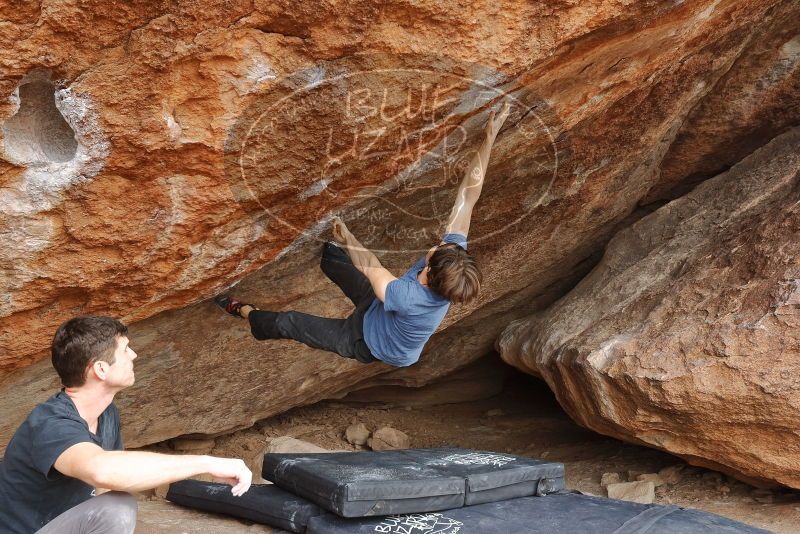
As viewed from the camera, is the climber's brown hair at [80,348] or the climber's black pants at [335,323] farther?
the climber's black pants at [335,323]

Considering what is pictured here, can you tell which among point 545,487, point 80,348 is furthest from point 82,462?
point 545,487

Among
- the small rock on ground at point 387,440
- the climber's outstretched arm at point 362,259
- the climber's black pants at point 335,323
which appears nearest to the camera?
the climber's outstretched arm at point 362,259

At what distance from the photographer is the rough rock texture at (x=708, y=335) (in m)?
3.48

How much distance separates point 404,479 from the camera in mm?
3047

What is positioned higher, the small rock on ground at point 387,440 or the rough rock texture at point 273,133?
the rough rock texture at point 273,133

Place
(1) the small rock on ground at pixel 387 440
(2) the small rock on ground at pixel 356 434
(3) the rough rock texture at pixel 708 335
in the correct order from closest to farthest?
(3) the rough rock texture at pixel 708 335 → (1) the small rock on ground at pixel 387 440 → (2) the small rock on ground at pixel 356 434

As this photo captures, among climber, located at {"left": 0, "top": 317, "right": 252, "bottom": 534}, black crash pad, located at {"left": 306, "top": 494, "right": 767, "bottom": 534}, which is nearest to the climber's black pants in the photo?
black crash pad, located at {"left": 306, "top": 494, "right": 767, "bottom": 534}

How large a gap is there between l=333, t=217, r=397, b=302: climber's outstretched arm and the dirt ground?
1.13 meters

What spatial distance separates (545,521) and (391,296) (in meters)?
1.11

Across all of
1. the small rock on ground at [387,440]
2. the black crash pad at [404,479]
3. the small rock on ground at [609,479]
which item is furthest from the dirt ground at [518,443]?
the black crash pad at [404,479]

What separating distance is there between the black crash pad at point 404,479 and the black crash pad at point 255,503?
0.06 metres

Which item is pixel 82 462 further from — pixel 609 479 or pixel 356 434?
pixel 356 434

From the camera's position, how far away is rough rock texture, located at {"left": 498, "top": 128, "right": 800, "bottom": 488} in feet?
11.4

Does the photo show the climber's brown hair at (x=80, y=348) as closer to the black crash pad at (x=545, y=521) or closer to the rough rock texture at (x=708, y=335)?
the black crash pad at (x=545, y=521)
